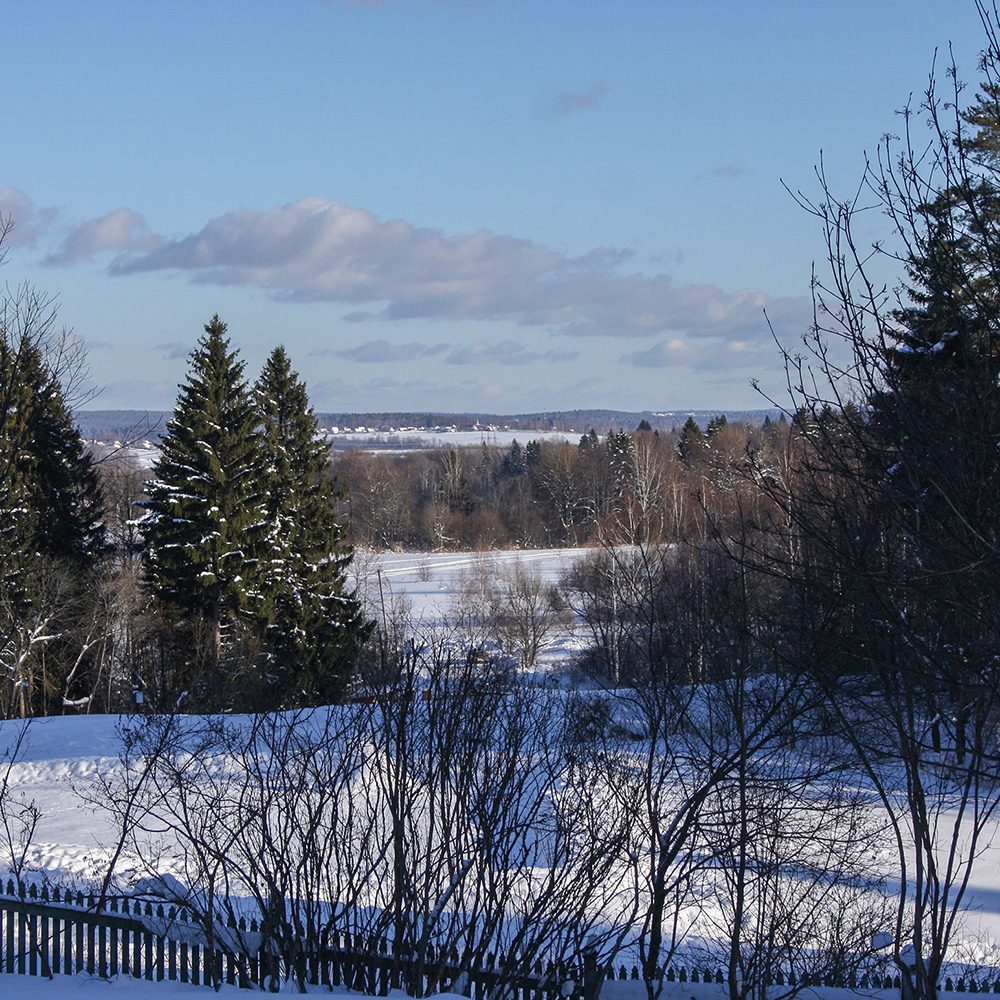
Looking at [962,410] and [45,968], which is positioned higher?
[962,410]

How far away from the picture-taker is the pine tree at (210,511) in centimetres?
2977

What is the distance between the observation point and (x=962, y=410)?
5.66 m

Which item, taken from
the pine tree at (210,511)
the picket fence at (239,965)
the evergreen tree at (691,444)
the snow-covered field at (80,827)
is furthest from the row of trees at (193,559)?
the evergreen tree at (691,444)

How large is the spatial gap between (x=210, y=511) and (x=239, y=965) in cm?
2422

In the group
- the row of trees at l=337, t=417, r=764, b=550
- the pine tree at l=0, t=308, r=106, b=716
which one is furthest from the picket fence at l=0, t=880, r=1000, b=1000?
the row of trees at l=337, t=417, r=764, b=550

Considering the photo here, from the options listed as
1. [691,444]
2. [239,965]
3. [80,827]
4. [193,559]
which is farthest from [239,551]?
[691,444]

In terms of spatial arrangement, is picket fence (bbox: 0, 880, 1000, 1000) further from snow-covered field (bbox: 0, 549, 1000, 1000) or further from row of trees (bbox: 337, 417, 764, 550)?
row of trees (bbox: 337, 417, 764, 550)

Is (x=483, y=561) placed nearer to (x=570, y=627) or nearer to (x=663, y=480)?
(x=570, y=627)

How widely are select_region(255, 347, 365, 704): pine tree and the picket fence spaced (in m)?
21.2

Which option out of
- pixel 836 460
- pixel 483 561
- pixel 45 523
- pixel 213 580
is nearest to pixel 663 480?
pixel 483 561

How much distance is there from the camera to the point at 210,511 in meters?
29.5

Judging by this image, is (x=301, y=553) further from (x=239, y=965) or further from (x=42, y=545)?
(x=239, y=965)

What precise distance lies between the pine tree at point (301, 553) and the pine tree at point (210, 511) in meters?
0.99

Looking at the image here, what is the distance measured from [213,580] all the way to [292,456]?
19.3 ft
